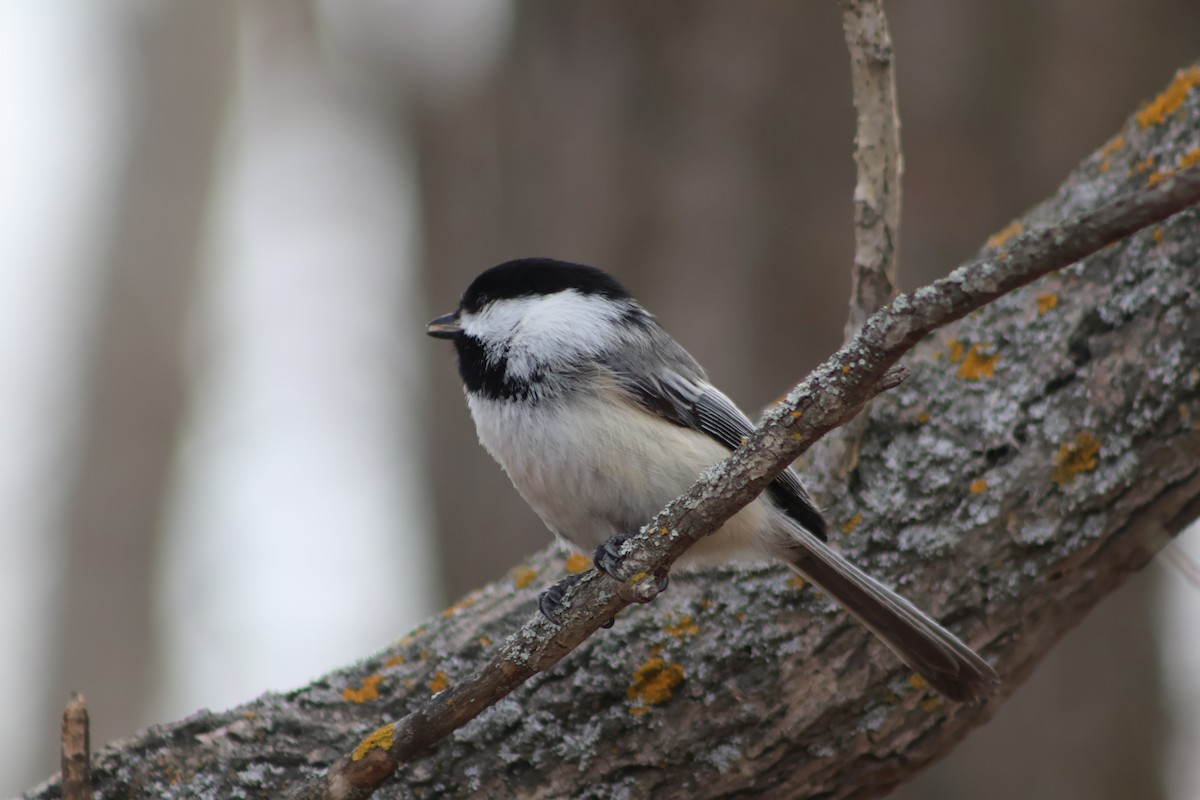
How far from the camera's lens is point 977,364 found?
2.50 meters

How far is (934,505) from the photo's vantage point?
2.34 meters

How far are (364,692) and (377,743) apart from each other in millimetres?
410

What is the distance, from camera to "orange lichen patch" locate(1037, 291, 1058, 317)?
2.48 meters

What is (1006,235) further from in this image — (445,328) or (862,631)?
(445,328)

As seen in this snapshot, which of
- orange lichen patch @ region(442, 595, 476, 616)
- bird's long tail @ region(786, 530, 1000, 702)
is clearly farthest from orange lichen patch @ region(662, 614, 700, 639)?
orange lichen patch @ region(442, 595, 476, 616)

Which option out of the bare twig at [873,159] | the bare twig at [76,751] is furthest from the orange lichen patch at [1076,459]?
the bare twig at [76,751]

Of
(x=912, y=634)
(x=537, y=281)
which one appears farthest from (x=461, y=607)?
(x=912, y=634)

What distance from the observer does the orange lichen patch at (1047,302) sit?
8.14 feet

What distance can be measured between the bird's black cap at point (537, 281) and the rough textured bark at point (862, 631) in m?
0.72

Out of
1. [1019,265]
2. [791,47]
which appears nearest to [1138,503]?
[1019,265]

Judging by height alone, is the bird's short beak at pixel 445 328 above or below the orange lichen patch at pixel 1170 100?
above

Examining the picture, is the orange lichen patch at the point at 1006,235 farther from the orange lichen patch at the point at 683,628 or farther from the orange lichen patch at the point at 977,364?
the orange lichen patch at the point at 683,628

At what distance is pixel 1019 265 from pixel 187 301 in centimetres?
520

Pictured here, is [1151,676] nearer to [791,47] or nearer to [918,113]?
[918,113]
